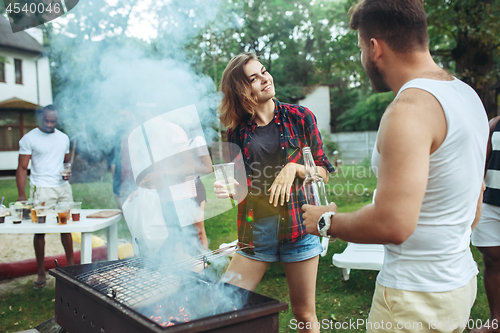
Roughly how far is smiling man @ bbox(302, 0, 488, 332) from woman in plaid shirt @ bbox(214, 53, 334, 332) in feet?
2.84

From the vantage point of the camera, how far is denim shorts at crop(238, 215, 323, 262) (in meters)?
2.22

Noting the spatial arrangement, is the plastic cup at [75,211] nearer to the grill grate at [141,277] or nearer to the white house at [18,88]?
the grill grate at [141,277]

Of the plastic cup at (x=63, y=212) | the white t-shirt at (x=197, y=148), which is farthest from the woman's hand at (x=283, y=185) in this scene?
the plastic cup at (x=63, y=212)

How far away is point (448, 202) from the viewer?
1215mm

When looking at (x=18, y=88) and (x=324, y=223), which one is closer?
(x=324, y=223)

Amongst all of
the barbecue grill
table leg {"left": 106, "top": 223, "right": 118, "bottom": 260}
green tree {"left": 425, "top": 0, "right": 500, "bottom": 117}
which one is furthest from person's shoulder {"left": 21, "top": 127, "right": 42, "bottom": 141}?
green tree {"left": 425, "top": 0, "right": 500, "bottom": 117}

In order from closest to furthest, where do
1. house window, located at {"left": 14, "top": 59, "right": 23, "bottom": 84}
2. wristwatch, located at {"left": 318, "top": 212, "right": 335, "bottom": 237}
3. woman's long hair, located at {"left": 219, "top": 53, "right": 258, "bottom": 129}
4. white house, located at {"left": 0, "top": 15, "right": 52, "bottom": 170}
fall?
wristwatch, located at {"left": 318, "top": 212, "right": 335, "bottom": 237}, woman's long hair, located at {"left": 219, "top": 53, "right": 258, "bottom": 129}, white house, located at {"left": 0, "top": 15, "right": 52, "bottom": 170}, house window, located at {"left": 14, "top": 59, "right": 23, "bottom": 84}

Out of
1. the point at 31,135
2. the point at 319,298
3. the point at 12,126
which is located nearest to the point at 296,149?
the point at 319,298

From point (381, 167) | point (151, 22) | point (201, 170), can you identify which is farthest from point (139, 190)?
point (381, 167)

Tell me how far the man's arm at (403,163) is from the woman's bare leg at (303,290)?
1111 millimetres

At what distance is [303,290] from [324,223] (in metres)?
1.04

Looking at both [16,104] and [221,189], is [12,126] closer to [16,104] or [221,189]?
[16,104]

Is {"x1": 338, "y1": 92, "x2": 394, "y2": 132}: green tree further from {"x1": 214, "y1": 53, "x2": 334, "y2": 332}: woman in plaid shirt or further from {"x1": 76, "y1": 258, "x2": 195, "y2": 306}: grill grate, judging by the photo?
{"x1": 76, "y1": 258, "x2": 195, "y2": 306}: grill grate

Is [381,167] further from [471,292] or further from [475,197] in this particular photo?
[471,292]
